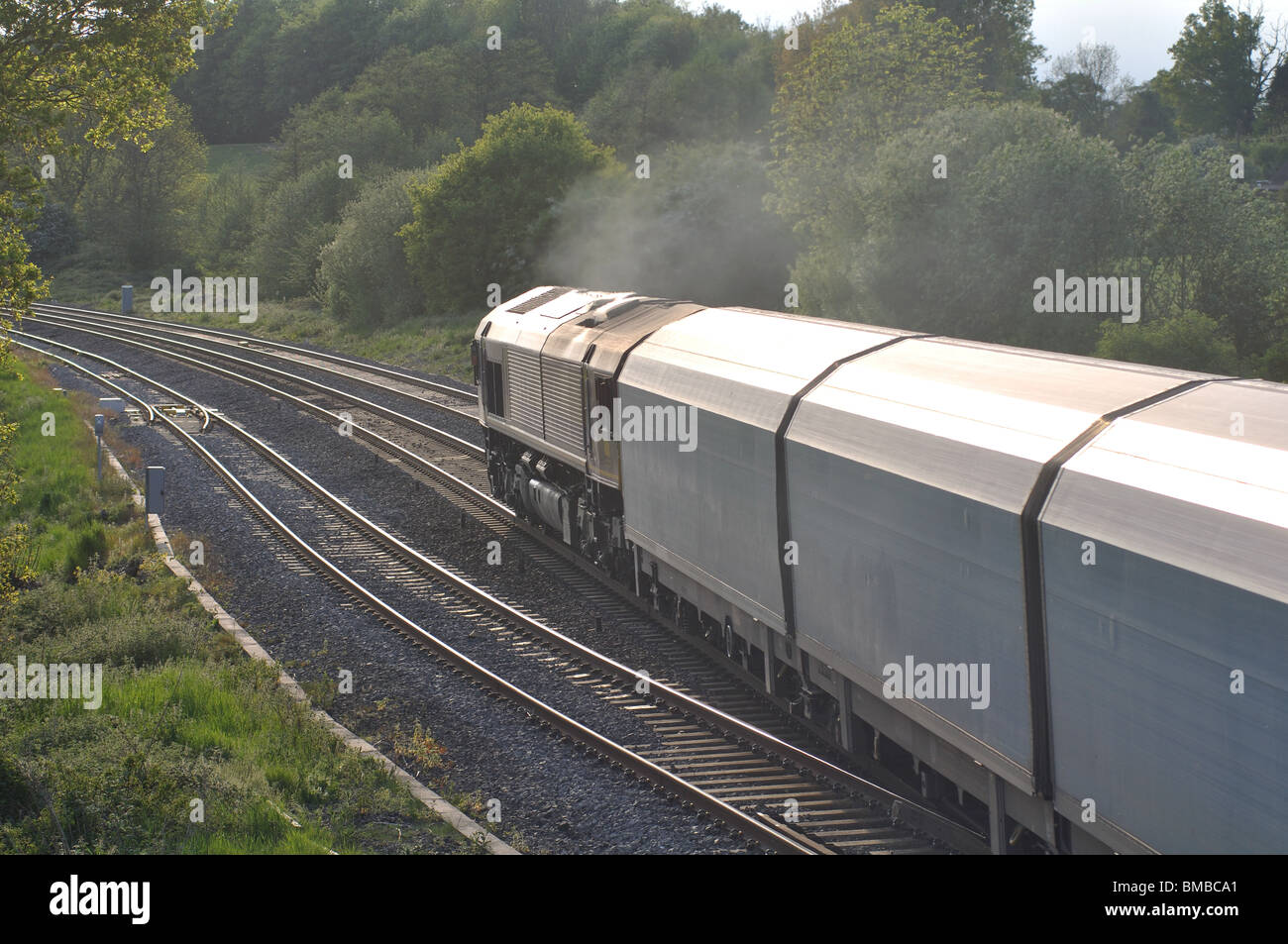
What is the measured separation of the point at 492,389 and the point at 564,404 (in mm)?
3907

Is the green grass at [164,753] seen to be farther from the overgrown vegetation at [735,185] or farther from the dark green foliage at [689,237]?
the dark green foliage at [689,237]

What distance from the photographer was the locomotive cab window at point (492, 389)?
1889 cm

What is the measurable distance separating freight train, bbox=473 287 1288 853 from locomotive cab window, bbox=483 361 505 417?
6.27m

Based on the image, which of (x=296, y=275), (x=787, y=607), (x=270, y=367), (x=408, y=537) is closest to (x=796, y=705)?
(x=787, y=607)

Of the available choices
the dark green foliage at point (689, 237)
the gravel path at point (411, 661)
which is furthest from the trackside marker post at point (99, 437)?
the dark green foliage at point (689, 237)

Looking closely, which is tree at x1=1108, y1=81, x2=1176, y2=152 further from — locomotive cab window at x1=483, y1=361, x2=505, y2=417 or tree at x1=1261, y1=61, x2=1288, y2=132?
locomotive cab window at x1=483, y1=361, x2=505, y2=417

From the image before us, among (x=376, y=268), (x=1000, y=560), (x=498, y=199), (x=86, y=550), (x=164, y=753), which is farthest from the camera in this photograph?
(x=376, y=268)

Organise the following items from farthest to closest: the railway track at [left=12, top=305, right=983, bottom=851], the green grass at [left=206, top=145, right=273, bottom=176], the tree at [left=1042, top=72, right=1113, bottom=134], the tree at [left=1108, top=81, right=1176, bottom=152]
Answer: the green grass at [left=206, top=145, right=273, bottom=176], the tree at [left=1042, top=72, right=1113, bottom=134], the tree at [left=1108, top=81, right=1176, bottom=152], the railway track at [left=12, top=305, right=983, bottom=851]

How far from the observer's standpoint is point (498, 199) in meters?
43.7

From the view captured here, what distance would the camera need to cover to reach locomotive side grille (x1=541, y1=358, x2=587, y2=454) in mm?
15141

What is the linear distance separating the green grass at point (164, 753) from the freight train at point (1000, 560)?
3619mm

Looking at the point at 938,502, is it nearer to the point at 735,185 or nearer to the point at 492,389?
the point at 492,389

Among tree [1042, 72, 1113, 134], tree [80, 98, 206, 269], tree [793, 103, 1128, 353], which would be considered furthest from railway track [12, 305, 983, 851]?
tree [1042, 72, 1113, 134]

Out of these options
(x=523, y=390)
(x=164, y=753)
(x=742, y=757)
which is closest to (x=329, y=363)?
(x=523, y=390)
